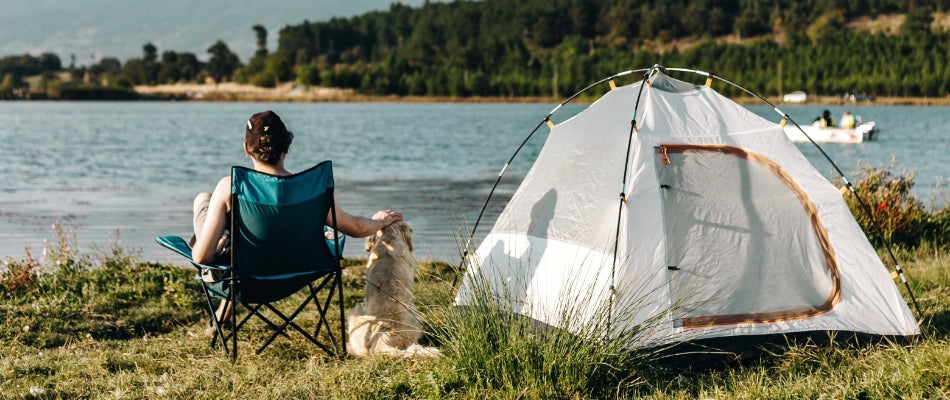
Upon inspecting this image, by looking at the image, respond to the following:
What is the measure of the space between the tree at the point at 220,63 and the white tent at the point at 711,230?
462 feet

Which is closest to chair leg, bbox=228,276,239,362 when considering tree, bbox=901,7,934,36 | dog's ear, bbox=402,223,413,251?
dog's ear, bbox=402,223,413,251

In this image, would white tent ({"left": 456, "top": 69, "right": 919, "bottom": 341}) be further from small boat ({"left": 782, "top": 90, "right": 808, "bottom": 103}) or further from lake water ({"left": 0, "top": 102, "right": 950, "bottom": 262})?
small boat ({"left": 782, "top": 90, "right": 808, "bottom": 103})

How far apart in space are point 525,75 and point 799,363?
353ft

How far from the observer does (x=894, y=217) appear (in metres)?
8.89

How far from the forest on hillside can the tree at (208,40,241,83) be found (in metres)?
0.29

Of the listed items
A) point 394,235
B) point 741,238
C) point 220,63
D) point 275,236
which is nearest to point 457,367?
point 394,235

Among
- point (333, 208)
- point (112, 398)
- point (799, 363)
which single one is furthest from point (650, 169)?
point (112, 398)

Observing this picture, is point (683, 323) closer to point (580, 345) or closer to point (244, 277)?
point (580, 345)

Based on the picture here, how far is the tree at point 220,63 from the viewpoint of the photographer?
144 m

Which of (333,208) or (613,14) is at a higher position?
(613,14)

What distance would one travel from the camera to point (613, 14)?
136 metres

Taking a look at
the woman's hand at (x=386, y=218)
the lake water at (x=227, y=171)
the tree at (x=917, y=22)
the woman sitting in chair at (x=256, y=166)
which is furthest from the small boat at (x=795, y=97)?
the woman sitting in chair at (x=256, y=166)

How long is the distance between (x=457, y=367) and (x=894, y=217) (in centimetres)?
601

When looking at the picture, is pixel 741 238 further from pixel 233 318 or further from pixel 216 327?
pixel 216 327
